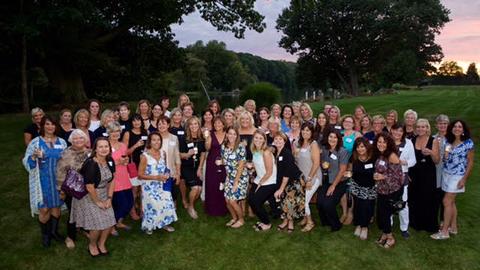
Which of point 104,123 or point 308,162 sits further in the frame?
point 104,123

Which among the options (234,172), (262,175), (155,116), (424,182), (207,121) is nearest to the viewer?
(424,182)

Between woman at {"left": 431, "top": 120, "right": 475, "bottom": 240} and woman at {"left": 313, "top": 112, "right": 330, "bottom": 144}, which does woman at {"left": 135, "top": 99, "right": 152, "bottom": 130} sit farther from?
woman at {"left": 431, "top": 120, "right": 475, "bottom": 240}

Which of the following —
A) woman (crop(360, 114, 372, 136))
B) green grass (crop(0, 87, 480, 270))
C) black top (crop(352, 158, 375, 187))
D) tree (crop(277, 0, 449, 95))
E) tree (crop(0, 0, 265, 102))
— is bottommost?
green grass (crop(0, 87, 480, 270))

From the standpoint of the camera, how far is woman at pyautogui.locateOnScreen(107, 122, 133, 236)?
5.36 meters

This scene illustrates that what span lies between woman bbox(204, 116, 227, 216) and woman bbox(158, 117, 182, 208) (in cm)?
54

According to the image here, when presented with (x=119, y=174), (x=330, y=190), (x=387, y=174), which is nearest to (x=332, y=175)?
(x=330, y=190)

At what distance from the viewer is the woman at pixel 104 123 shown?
19.6 feet

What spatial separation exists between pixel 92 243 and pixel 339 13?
36412 millimetres

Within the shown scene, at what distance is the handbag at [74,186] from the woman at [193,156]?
1959 mm

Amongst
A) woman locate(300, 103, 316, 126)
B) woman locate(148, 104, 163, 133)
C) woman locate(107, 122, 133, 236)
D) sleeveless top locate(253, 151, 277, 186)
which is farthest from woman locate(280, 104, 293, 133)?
woman locate(107, 122, 133, 236)

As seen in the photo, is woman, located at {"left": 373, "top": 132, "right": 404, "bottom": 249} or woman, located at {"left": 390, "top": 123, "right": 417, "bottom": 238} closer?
woman, located at {"left": 373, "top": 132, "right": 404, "bottom": 249}

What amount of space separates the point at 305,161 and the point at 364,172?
0.95 m

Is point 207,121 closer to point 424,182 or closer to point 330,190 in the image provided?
point 330,190

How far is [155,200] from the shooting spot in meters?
5.55
